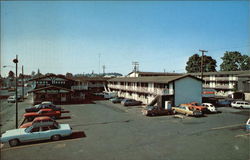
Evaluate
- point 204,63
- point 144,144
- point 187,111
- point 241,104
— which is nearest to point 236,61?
point 204,63

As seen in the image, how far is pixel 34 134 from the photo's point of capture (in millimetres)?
12719

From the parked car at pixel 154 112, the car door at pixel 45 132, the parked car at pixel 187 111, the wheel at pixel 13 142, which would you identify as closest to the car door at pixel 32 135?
the car door at pixel 45 132

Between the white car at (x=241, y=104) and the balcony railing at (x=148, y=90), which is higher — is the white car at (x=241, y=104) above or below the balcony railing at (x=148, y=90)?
below

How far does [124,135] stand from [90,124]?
5402mm

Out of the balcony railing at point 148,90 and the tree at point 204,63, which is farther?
the tree at point 204,63

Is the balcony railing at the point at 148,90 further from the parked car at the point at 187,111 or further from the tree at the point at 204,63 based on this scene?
the tree at the point at 204,63

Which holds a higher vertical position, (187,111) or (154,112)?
(187,111)

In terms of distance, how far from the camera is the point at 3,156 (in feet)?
35.1

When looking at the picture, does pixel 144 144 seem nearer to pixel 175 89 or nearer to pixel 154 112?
pixel 154 112

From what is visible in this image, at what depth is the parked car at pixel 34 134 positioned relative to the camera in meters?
12.2

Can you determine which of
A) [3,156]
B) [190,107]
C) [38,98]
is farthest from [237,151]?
[38,98]

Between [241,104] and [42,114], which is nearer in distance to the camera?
[42,114]

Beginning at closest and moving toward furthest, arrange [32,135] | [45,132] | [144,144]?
[144,144], [32,135], [45,132]

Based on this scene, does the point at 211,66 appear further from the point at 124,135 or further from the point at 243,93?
the point at 124,135
